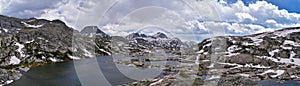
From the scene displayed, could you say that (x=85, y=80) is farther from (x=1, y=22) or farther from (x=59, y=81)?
(x=1, y=22)

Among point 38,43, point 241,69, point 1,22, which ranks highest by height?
point 1,22

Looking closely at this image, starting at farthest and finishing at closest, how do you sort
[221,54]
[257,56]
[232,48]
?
[232,48] < [221,54] < [257,56]

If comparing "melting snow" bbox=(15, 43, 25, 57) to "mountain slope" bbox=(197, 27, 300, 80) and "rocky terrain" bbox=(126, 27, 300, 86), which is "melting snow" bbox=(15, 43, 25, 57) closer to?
"rocky terrain" bbox=(126, 27, 300, 86)

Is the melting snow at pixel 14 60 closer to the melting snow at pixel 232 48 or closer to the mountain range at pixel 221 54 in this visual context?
the mountain range at pixel 221 54

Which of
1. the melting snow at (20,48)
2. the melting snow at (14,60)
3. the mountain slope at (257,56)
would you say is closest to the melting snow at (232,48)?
the mountain slope at (257,56)

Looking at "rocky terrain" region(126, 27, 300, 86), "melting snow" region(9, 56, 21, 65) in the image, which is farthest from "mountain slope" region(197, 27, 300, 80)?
"melting snow" region(9, 56, 21, 65)

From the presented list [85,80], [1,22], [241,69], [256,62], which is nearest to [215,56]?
[256,62]

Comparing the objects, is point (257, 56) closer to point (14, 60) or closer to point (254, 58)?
point (254, 58)

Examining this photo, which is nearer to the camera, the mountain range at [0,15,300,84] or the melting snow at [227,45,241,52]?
the mountain range at [0,15,300,84]

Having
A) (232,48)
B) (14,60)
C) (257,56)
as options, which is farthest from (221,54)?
(14,60)

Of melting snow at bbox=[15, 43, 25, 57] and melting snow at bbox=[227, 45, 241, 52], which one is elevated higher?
melting snow at bbox=[15, 43, 25, 57]

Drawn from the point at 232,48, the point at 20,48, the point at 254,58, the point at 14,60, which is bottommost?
the point at 254,58
